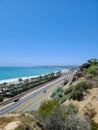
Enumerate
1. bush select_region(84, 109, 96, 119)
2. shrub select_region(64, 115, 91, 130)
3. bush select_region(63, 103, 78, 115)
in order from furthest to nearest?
bush select_region(84, 109, 96, 119) → bush select_region(63, 103, 78, 115) → shrub select_region(64, 115, 91, 130)

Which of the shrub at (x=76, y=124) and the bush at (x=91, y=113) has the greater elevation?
the shrub at (x=76, y=124)

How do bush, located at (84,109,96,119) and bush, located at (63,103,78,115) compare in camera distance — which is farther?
bush, located at (84,109,96,119)

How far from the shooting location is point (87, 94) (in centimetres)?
3912

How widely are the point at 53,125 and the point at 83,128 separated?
3306mm

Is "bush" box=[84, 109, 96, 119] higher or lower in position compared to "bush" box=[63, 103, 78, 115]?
lower

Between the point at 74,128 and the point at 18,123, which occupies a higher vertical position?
the point at 18,123

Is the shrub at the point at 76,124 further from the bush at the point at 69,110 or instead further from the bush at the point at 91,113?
the bush at the point at 91,113

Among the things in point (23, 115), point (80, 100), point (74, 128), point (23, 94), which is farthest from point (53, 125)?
point (23, 94)

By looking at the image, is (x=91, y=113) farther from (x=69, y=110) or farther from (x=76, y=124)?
(x=76, y=124)

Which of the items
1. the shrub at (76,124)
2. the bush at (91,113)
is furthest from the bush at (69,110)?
the shrub at (76,124)

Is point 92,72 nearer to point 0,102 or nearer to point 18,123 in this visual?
point 0,102

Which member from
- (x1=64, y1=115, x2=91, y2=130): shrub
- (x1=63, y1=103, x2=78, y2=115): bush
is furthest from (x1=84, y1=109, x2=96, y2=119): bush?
(x1=64, y1=115, x2=91, y2=130): shrub

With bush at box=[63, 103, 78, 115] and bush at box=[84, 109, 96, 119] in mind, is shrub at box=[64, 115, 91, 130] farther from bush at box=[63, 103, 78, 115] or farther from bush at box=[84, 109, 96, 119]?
bush at box=[84, 109, 96, 119]

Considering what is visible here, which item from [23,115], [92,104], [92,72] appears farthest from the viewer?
[92,72]
